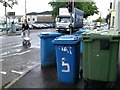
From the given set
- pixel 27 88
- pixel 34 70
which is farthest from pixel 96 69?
pixel 34 70

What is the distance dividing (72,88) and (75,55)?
2.70ft

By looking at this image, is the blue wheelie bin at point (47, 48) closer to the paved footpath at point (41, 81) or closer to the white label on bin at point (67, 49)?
the paved footpath at point (41, 81)

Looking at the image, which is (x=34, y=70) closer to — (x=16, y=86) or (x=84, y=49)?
(x=16, y=86)

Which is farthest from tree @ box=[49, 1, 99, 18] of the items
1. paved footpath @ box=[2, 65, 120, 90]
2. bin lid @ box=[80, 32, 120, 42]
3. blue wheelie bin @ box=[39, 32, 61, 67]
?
bin lid @ box=[80, 32, 120, 42]

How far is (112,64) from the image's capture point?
21.4ft

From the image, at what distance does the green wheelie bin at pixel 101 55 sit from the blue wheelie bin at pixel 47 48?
2987 millimetres

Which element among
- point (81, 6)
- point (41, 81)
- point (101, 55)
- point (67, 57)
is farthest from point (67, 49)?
point (81, 6)

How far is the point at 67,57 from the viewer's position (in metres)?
7.06

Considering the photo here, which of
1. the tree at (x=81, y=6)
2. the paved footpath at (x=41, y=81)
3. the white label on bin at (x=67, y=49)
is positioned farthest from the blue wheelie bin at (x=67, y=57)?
the tree at (x=81, y=6)

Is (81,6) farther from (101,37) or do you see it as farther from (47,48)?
(101,37)

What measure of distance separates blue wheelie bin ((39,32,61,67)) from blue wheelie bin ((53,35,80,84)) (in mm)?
2302

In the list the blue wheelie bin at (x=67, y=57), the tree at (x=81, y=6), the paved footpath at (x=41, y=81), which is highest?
the tree at (x=81, y=6)

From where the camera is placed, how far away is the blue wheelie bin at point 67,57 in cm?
701

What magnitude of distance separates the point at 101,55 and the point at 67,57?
3.15 ft
